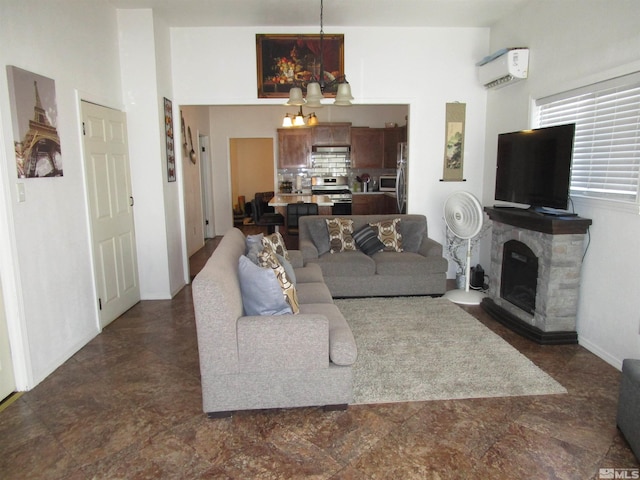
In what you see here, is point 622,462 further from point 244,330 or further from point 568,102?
point 568,102

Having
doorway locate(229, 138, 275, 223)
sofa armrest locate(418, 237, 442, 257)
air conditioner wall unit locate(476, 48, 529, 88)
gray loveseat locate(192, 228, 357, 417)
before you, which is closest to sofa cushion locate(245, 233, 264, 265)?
gray loveseat locate(192, 228, 357, 417)

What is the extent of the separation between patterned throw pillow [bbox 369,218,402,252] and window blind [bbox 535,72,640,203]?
1.86 meters

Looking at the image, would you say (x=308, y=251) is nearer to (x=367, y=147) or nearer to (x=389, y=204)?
(x=389, y=204)

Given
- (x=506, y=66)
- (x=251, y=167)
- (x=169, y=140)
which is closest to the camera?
(x=506, y=66)

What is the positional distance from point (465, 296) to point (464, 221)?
2.61 ft

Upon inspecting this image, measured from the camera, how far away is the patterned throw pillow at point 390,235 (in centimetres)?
500

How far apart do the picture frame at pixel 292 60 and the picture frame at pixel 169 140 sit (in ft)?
3.37

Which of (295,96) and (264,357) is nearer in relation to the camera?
(264,357)

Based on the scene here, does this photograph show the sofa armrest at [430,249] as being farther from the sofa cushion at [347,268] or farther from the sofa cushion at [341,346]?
the sofa cushion at [341,346]

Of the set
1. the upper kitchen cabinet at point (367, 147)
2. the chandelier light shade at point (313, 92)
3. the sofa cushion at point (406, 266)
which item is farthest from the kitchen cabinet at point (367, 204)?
the chandelier light shade at point (313, 92)

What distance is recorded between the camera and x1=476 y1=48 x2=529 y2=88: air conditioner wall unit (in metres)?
4.21

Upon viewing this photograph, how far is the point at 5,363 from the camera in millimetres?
2748

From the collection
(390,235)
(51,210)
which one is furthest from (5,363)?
(390,235)

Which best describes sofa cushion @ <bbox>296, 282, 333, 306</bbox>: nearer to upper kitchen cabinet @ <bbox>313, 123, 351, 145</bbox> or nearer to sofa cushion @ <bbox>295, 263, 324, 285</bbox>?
sofa cushion @ <bbox>295, 263, 324, 285</bbox>
